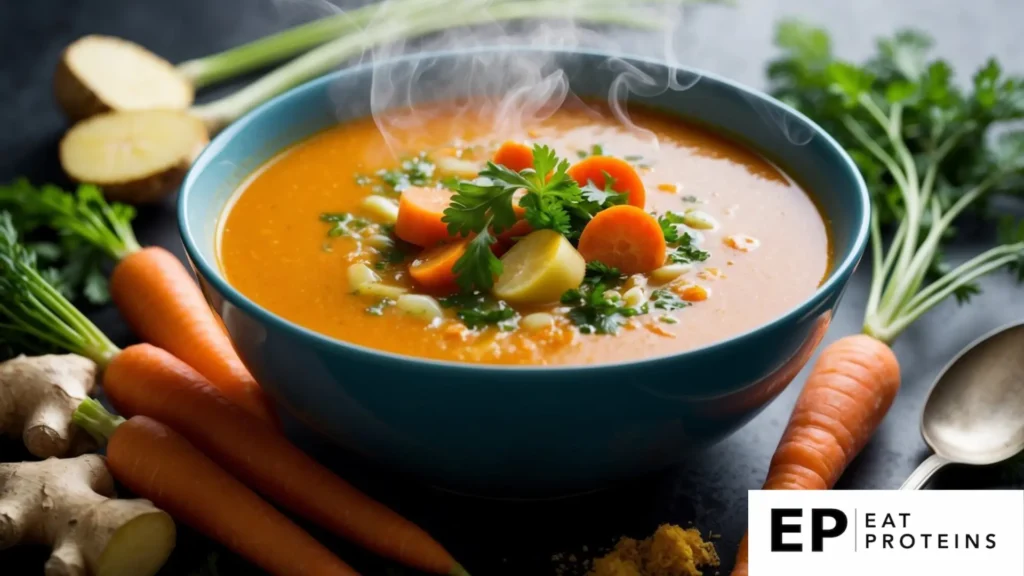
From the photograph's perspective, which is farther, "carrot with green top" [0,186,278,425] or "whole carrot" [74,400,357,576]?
"carrot with green top" [0,186,278,425]

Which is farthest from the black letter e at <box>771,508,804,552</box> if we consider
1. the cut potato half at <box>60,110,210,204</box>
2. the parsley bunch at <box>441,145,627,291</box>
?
the cut potato half at <box>60,110,210,204</box>

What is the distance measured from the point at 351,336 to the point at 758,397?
748mm

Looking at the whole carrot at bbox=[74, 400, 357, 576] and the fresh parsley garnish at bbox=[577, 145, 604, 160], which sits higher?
the fresh parsley garnish at bbox=[577, 145, 604, 160]

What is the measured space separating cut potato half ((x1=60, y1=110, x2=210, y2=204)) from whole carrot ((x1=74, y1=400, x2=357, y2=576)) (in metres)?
1.15

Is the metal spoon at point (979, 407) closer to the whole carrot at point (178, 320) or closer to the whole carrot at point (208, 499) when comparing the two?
the whole carrot at point (208, 499)

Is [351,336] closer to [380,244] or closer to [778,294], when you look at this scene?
[380,244]

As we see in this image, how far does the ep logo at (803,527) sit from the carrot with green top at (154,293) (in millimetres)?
1061

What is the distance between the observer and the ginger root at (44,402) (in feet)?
7.59

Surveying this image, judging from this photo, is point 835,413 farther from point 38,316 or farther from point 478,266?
point 38,316

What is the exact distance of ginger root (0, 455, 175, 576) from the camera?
2.01 meters

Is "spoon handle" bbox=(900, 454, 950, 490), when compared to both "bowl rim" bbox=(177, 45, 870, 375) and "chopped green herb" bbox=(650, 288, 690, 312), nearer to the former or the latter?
"bowl rim" bbox=(177, 45, 870, 375)

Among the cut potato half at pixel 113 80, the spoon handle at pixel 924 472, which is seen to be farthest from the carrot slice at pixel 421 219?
the cut potato half at pixel 113 80

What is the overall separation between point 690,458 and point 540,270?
1.57ft

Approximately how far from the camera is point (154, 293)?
2.71 m
